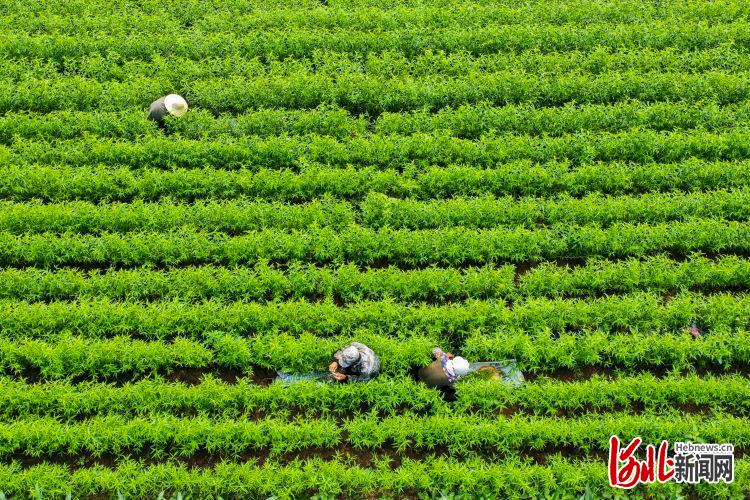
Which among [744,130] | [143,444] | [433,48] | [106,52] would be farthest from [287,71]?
[744,130]

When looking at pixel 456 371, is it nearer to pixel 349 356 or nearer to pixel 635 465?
pixel 349 356

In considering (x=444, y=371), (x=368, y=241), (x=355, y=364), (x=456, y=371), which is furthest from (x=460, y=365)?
(x=368, y=241)

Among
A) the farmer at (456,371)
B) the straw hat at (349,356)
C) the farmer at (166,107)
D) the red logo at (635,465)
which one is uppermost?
the farmer at (166,107)

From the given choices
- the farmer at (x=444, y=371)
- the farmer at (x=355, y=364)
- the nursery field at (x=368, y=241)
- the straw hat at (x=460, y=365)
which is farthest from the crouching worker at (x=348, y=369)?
the straw hat at (x=460, y=365)

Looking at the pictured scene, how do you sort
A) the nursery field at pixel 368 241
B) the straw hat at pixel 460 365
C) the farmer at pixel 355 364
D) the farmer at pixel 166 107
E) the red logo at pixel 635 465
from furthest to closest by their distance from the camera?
1. the farmer at pixel 166 107
2. the straw hat at pixel 460 365
3. the farmer at pixel 355 364
4. the nursery field at pixel 368 241
5. the red logo at pixel 635 465

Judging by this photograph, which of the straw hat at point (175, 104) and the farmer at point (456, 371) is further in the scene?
the straw hat at point (175, 104)

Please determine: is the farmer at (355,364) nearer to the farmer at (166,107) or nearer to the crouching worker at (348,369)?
the crouching worker at (348,369)
